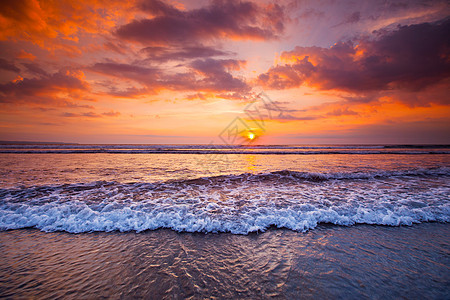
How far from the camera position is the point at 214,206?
6219mm

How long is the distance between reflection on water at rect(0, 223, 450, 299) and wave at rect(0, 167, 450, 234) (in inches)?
17.2

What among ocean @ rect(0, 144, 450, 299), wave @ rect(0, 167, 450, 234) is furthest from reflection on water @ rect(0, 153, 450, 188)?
ocean @ rect(0, 144, 450, 299)

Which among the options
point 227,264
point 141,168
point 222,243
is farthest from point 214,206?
point 141,168

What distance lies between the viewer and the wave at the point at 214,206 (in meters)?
5.07

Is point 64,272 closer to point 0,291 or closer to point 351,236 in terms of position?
point 0,291

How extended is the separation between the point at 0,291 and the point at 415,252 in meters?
7.91

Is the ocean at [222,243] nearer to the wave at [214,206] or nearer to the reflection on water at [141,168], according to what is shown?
the wave at [214,206]

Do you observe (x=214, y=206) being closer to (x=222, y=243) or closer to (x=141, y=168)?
(x=222, y=243)

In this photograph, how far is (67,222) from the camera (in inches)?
199

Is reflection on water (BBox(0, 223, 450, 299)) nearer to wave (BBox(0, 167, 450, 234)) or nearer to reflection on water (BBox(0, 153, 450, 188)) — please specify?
wave (BBox(0, 167, 450, 234))

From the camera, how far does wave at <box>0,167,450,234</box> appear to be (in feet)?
16.6

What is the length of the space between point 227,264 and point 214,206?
9.26ft

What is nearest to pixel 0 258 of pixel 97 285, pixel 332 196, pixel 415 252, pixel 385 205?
pixel 97 285

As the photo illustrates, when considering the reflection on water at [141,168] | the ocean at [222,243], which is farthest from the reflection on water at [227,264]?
the reflection on water at [141,168]
